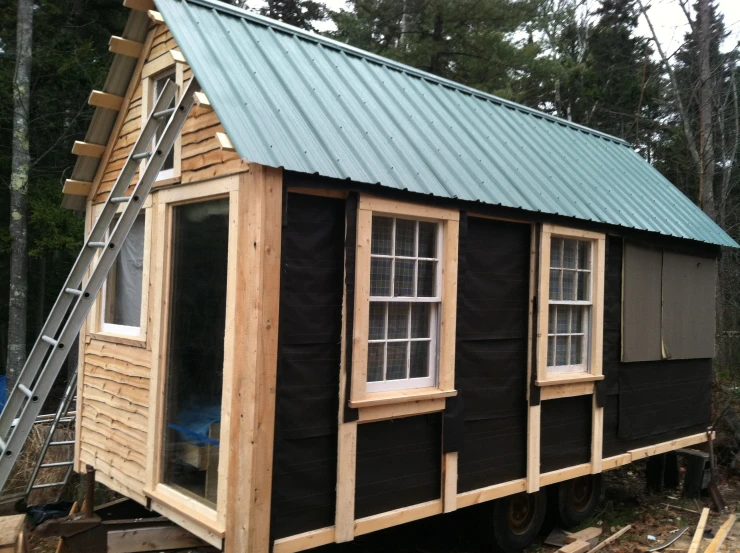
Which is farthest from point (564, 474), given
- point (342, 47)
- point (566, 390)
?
point (342, 47)

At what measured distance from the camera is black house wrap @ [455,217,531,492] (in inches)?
248

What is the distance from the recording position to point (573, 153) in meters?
8.87

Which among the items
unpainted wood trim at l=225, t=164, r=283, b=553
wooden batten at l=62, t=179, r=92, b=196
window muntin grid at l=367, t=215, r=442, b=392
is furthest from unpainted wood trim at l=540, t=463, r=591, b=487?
wooden batten at l=62, t=179, r=92, b=196

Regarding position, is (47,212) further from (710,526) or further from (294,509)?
(710,526)

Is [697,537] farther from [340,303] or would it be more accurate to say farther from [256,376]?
[256,376]

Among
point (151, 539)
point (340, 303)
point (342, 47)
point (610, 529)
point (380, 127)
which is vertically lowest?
point (610, 529)

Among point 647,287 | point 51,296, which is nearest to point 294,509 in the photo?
point 647,287

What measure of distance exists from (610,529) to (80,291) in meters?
6.76

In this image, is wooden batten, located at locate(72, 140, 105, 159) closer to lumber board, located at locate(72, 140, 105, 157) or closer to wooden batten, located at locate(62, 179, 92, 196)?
lumber board, located at locate(72, 140, 105, 157)

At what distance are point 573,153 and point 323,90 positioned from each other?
13.9 feet

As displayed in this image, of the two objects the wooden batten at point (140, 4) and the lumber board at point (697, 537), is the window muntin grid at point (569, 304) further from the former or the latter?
the wooden batten at point (140, 4)

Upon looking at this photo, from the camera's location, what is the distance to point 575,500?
8156 mm

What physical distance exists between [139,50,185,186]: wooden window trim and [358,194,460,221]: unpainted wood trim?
5.54ft

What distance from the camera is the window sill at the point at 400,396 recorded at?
5290mm
